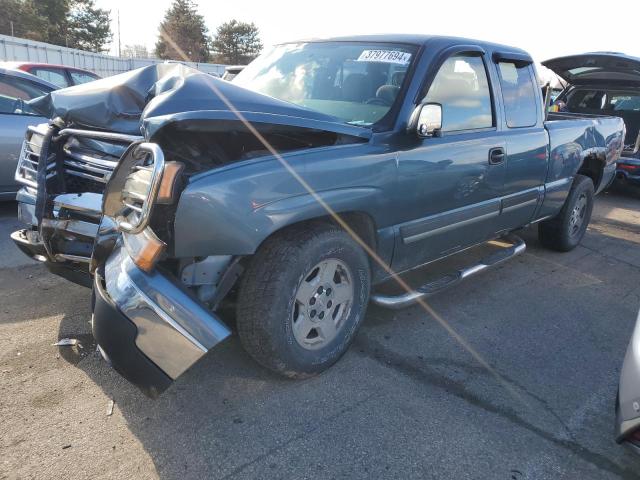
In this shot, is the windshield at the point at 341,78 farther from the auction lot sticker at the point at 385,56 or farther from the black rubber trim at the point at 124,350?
the black rubber trim at the point at 124,350

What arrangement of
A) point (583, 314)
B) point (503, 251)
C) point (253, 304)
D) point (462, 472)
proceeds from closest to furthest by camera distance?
point (462, 472) < point (253, 304) < point (583, 314) < point (503, 251)

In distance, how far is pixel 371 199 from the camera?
2.87 m

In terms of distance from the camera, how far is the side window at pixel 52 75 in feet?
25.6

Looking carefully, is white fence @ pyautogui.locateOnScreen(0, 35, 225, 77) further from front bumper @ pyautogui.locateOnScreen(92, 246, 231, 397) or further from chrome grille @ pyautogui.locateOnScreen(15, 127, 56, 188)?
front bumper @ pyautogui.locateOnScreen(92, 246, 231, 397)

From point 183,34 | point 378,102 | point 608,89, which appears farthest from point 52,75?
point 183,34

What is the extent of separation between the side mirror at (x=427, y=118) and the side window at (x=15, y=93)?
4819mm

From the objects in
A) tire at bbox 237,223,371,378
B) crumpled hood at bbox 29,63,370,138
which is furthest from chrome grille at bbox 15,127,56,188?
tire at bbox 237,223,371,378

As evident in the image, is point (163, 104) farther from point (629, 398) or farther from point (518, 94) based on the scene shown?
point (518, 94)

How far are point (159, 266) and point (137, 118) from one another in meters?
1.09

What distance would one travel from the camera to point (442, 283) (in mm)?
3537

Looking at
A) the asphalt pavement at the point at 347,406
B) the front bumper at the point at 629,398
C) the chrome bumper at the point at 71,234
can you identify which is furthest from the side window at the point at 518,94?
the chrome bumper at the point at 71,234

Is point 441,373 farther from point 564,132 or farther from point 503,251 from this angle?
point 564,132

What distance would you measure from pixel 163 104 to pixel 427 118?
147 cm

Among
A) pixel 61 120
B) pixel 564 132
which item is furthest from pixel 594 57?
pixel 61 120
